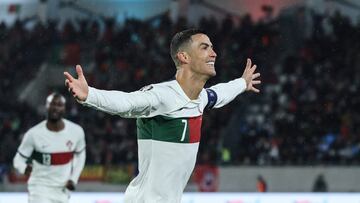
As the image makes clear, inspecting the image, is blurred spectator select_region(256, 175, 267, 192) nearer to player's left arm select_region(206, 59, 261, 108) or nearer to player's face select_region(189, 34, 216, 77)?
player's left arm select_region(206, 59, 261, 108)

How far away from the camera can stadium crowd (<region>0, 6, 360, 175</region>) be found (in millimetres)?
15758

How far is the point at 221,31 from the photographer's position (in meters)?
19.2

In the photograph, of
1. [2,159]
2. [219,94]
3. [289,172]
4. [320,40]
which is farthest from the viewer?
[320,40]

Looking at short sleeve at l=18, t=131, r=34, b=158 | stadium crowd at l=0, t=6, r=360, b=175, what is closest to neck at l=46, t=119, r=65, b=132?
short sleeve at l=18, t=131, r=34, b=158

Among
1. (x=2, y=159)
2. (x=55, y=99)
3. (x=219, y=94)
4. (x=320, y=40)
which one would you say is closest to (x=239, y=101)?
(x=320, y=40)

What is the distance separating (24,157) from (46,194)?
0.46m

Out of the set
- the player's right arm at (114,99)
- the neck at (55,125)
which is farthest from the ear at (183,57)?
the neck at (55,125)

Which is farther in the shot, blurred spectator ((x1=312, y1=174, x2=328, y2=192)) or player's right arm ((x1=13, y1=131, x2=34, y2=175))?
blurred spectator ((x1=312, y1=174, x2=328, y2=192))

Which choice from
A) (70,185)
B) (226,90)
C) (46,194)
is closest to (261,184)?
(70,185)

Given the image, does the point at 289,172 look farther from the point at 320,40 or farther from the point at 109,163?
the point at 320,40

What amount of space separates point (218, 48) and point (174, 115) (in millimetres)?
13238

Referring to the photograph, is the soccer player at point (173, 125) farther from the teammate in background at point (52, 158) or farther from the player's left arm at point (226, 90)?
the teammate in background at point (52, 158)

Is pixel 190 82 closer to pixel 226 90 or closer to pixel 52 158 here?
pixel 226 90

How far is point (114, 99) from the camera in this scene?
16.5 ft
